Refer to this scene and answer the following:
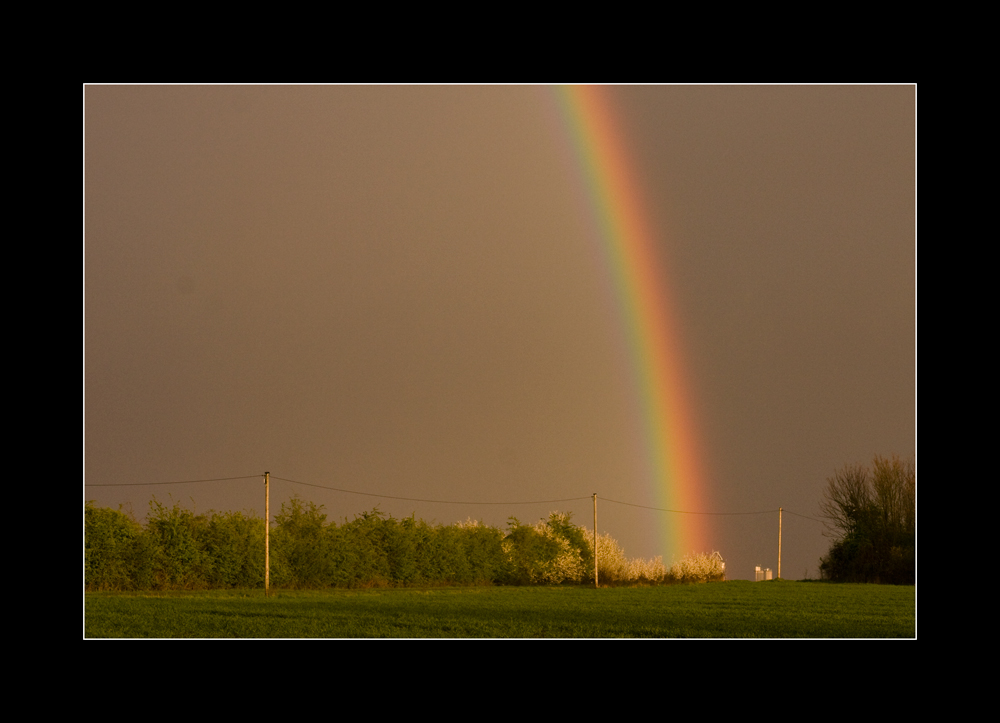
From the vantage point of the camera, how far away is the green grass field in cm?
1697

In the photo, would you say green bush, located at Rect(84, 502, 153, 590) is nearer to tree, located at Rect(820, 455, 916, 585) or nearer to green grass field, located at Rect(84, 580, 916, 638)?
green grass field, located at Rect(84, 580, 916, 638)

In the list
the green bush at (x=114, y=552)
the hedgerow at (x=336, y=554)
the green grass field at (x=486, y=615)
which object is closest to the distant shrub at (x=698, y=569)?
the hedgerow at (x=336, y=554)

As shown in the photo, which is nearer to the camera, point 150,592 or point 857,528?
point 150,592

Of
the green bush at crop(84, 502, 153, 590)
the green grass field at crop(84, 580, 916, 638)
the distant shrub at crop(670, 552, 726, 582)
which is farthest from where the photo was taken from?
the distant shrub at crop(670, 552, 726, 582)

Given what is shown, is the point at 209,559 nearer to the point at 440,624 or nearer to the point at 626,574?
the point at 440,624

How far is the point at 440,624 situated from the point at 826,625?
298 inches

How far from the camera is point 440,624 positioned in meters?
18.5

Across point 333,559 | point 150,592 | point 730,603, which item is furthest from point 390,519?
point 730,603

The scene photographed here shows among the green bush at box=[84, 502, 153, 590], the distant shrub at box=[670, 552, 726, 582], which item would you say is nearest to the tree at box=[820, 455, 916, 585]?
the distant shrub at box=[670, 552, 726, 582]

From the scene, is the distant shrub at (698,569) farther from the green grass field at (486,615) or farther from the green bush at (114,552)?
the green bush at (114,552)

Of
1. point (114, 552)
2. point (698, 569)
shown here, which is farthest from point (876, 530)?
point (114, 552)

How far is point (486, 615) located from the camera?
20859 millimetres

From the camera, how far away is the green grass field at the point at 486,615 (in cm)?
1697

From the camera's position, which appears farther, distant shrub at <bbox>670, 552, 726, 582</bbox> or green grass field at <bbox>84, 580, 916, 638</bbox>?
distant shrub at <bbox>670, 552, 726, 582</bbox>
